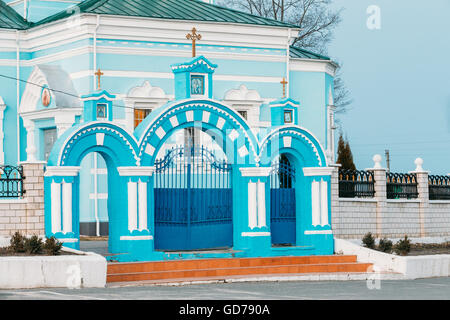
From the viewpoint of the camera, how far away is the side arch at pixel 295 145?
67.7 ft

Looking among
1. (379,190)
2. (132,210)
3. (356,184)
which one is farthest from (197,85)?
(379,190)

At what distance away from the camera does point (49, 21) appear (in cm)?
2858

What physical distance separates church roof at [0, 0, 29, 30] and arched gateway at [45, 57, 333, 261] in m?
10.6

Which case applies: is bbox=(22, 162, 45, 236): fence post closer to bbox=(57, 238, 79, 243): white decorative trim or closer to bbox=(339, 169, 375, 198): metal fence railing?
bbox=(57, 238, 79, 243): white decorative trim

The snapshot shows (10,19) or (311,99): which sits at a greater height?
(10,19)

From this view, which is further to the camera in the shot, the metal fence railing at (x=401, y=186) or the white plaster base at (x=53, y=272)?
the metal fence railing at (x=401, y=186)

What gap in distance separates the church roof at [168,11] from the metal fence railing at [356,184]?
7.63 metres

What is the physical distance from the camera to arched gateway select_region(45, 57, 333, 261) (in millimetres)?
18453

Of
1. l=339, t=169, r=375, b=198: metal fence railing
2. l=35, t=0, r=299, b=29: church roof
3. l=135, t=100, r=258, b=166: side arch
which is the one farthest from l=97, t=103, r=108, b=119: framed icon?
l=35, t=0, r=299, b=29: church roof

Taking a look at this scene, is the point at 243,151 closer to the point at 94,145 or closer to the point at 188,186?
the point at 188,186

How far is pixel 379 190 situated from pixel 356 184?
0.72 m

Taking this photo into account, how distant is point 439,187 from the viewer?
25.7 m

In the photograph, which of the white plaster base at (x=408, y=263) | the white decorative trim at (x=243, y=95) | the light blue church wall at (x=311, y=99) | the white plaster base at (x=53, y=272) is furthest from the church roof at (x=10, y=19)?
the white plaster base at (x=53, y=272)

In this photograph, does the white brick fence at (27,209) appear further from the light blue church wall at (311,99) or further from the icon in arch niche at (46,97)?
the light blue church wall at (311,99)
